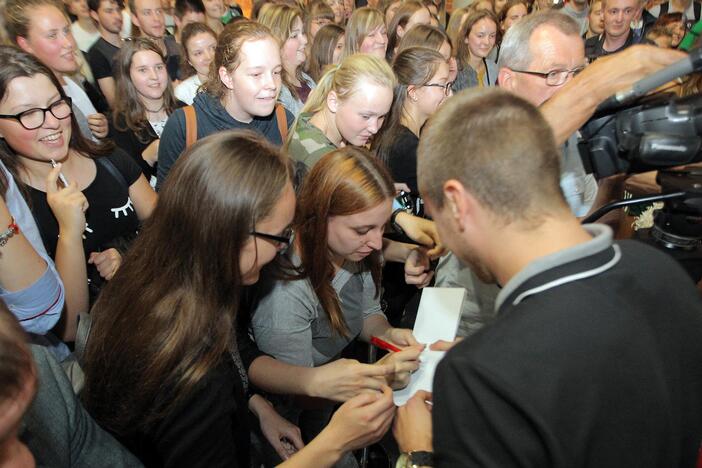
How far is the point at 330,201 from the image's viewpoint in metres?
1.68

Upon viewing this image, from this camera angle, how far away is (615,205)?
1.25m

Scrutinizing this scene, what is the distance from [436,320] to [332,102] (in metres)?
1.29

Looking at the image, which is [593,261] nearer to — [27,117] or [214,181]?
[214,181]

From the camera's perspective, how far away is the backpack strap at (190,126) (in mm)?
2512

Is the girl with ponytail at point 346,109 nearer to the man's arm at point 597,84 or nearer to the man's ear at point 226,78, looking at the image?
the man's ear at point 226,78

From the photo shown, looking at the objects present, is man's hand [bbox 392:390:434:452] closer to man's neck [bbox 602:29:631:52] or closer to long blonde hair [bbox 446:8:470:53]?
long blonde hair [bbox 446:8:470:53]

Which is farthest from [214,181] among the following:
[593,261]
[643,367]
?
[643,367]

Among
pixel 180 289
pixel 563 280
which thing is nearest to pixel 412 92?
pixel 180 289

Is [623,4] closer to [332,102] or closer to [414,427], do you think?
[332,102]

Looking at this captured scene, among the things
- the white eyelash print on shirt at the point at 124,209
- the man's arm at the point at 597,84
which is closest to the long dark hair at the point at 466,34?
the man's arm at the point at 597,84

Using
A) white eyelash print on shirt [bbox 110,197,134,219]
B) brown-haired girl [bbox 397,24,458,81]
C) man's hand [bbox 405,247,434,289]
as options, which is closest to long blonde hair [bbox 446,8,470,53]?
brown-haired girl [bbox 397,24,458,81]

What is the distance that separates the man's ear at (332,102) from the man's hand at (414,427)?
61.4 inches

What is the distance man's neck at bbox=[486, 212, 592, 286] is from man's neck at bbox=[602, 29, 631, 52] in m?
4.15

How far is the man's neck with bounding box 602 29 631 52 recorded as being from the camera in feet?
14.1
